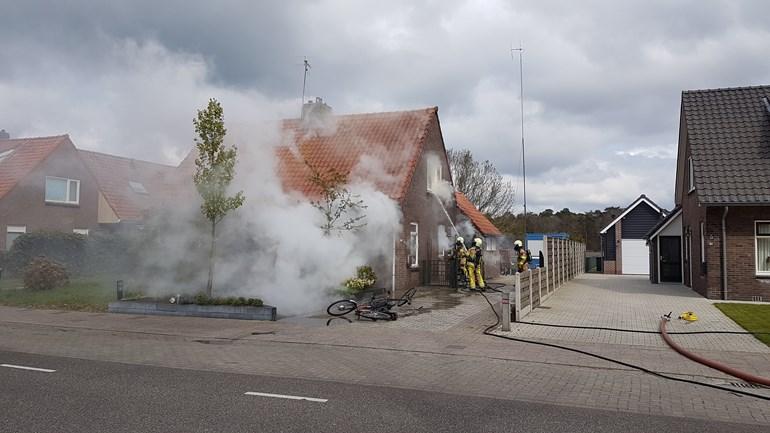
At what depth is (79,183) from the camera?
26562mm

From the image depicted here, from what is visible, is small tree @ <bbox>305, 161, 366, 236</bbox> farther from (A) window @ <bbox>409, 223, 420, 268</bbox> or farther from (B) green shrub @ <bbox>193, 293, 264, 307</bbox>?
(B) green shrub @ <bbox>193, 293, 264, 307</bbox>

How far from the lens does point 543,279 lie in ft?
55.1

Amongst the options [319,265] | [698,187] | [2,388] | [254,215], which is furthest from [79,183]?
[698,187]

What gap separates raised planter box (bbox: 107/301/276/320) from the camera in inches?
517

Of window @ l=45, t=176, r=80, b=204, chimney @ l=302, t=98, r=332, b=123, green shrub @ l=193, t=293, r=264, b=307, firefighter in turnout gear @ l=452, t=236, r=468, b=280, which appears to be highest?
chimney @ l=302, t=98, r=332, b=123

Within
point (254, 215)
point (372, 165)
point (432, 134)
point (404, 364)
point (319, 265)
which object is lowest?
point (404, 364)

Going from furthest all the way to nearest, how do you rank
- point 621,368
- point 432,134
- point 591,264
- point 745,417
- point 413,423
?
point 591,264
point 432,134
point 621,368
point 745,417
point 413,423

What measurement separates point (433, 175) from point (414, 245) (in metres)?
3.79

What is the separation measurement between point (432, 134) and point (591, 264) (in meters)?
25.2

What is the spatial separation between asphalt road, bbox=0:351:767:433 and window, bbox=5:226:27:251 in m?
19.0

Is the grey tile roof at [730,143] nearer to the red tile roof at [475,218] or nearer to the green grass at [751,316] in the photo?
the green grass at [751,316]

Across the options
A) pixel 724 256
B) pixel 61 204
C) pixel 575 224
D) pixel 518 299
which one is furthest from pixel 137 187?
pixel 575 224

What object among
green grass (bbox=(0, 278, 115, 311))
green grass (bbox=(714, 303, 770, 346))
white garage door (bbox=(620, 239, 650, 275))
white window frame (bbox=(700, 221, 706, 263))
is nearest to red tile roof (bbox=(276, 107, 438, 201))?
green grass (bbox=(0, 278, 115, 311))

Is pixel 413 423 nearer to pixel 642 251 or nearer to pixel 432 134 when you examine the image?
pixel 432 134
